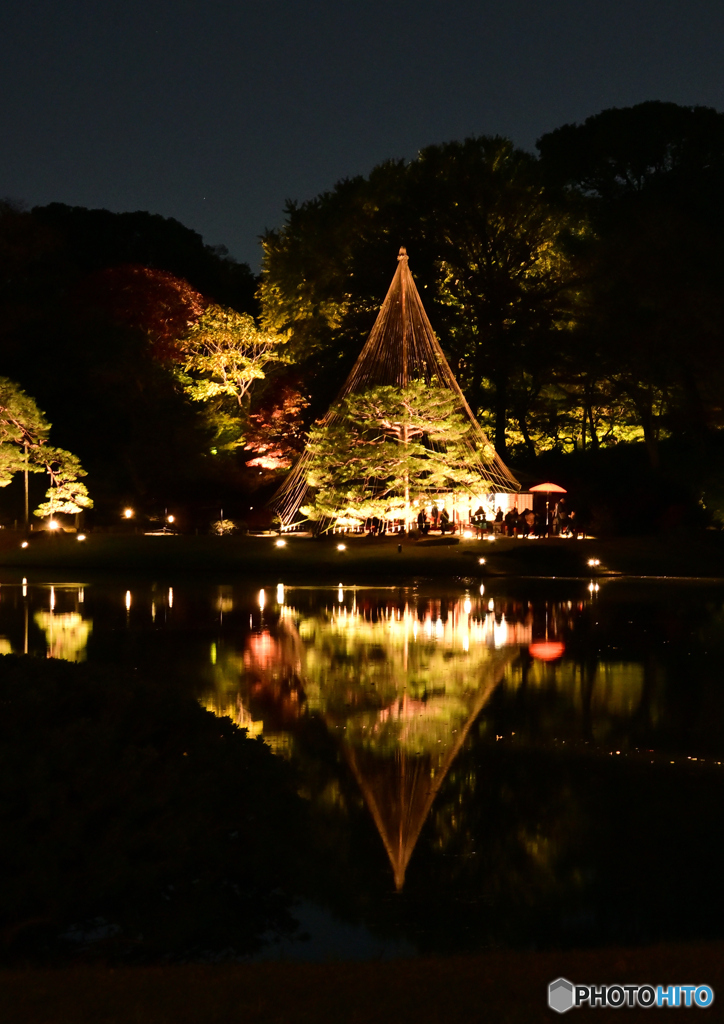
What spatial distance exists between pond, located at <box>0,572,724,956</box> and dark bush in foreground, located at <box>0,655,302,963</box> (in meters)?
0.47

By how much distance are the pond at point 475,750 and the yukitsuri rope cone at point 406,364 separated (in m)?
15.9

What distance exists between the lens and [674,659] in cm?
1520

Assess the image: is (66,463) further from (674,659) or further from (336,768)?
(336,768)

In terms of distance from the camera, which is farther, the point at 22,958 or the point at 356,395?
the point at 356,395

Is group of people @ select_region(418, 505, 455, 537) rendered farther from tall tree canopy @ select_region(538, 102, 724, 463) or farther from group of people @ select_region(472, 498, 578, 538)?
tall tree canopy @ select_region(538, 102, 724, 463)

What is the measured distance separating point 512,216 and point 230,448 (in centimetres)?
1516

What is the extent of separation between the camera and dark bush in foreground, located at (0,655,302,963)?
19.7 ft

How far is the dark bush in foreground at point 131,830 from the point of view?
19.7ft

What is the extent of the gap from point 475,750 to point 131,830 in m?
4.52

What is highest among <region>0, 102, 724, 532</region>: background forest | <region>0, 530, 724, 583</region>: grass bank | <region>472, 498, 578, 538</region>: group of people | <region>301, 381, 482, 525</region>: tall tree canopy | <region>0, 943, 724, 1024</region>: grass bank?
<region>0, 102, 724, 532</region>: background forest

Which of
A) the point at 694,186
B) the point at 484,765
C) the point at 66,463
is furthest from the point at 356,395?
the point at 484,765

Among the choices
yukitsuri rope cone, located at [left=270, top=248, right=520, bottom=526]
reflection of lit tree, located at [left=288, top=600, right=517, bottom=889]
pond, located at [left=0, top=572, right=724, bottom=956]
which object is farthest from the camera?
yukitsuri rope cone, located at [left=270, top=248, right=520, bottom=526]

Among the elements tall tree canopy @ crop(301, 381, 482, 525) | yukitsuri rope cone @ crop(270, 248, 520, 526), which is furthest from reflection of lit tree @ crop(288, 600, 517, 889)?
yukitsuri rope cone @ crop(270, 248, 520, 526)

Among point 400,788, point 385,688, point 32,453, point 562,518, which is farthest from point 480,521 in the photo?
point 400,788
